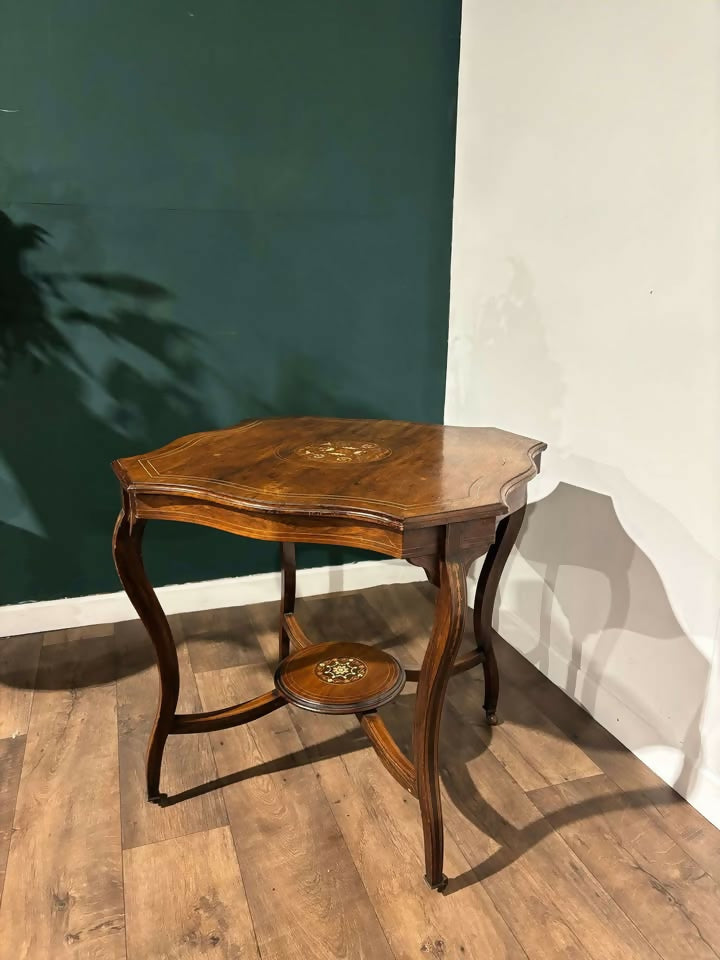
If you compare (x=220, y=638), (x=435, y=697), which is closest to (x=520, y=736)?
(x=435, y=697)

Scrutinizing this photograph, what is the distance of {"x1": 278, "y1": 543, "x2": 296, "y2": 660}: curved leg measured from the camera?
2.08 m

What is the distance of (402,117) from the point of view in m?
2.42

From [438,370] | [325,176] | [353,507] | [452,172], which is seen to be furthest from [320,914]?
[452,172]

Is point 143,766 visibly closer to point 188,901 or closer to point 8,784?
point 8,784

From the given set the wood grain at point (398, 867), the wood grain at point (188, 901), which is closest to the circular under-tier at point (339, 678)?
the wood grain at point (398, 867)

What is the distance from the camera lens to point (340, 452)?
62.7 inches

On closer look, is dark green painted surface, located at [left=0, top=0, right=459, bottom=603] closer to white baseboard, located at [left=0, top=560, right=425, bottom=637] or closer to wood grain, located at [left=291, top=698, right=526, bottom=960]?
white baseboard, located at [left=0, top=560, right=425, bottom=637]

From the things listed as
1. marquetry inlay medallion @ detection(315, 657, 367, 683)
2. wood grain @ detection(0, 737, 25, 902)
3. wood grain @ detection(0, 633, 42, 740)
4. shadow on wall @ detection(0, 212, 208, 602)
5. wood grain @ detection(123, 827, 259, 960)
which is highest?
shadow on wall @ detection(0, 212, 208, 602)

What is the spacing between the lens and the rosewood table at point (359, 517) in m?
1.26

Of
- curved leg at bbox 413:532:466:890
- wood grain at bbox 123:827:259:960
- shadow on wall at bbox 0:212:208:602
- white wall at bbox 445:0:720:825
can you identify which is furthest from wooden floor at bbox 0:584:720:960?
shadow on wall at bbox 0:212:208:602

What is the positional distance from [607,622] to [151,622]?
117cm

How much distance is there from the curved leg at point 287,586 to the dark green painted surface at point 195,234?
0.46 metres

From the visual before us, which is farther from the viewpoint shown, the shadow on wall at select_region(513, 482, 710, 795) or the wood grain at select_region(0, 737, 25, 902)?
the shadow on wall at select_region(513, 482, 710, 795)

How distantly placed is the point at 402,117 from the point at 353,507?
5.76 ft
